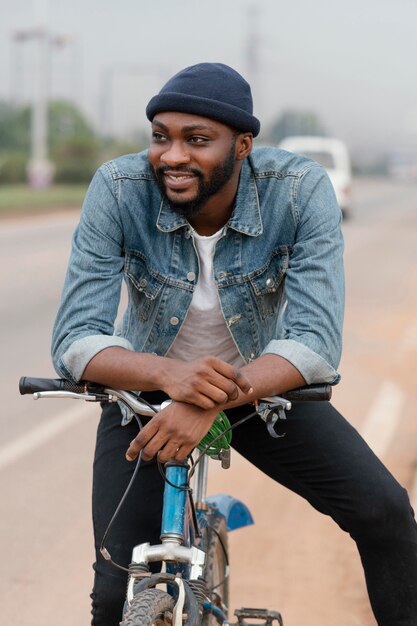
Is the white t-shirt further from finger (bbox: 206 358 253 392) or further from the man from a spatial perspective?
finger (bbox: 206 358 253 392)

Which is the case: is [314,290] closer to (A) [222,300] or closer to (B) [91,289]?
(A) [222,300]

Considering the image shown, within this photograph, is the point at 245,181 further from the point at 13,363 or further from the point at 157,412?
the point at 13,363

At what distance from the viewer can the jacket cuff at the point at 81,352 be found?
288 cm

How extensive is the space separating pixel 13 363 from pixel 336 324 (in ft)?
22.4

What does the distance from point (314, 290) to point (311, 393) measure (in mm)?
300

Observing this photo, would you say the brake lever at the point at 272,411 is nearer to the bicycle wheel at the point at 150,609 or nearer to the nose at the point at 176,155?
the bicycle wheel at the point at 150,609

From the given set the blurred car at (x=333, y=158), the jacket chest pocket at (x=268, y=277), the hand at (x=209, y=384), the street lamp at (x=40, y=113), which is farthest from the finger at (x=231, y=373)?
the street lamp at (x=40, y=113)

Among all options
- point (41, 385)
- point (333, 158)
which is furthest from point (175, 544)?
point (333, 158)

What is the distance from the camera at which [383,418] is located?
7.84 meters

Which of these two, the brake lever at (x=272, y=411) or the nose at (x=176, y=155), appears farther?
the nose at (x=176, y=155)

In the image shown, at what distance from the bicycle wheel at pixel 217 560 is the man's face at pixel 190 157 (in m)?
0.97

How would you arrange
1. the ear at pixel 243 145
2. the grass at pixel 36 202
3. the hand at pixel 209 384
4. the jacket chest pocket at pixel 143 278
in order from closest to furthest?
the hand at pixel 209 384 < the ear at pixel 243 145 < the jacket chest pocket at pixel 143 278 < the grass at pixel 36 202

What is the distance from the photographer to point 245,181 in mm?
3148

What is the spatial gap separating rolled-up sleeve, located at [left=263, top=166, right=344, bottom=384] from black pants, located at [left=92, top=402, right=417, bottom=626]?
0.18 metres
